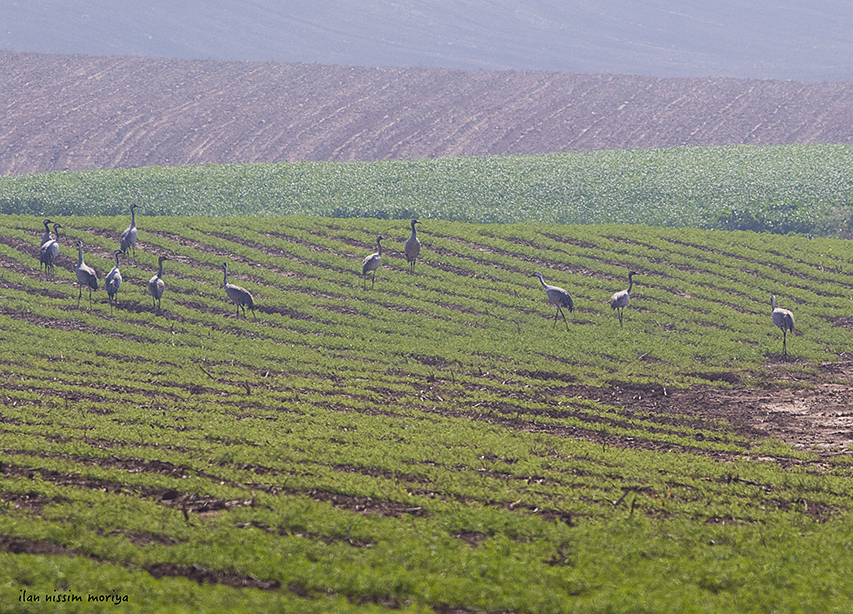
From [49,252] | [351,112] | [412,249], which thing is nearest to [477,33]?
[351,112]

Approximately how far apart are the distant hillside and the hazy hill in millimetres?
50559

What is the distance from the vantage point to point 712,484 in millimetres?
16750

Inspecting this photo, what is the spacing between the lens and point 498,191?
4784cm

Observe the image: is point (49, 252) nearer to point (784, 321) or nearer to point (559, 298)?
point (559, 298)

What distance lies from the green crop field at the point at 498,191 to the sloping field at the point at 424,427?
19.4 ft

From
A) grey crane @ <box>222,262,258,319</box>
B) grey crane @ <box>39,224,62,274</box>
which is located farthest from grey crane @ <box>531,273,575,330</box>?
grey crane @ <box>39,224,62,274</box>

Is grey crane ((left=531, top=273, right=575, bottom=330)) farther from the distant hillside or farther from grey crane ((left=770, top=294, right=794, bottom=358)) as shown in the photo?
the distant hillside

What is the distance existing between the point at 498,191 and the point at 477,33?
115447mm

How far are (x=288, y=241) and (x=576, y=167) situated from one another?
24.3 m

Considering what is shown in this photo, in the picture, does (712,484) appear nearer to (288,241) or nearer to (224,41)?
(288,241)

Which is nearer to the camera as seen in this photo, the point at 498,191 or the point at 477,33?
the point at 498,191

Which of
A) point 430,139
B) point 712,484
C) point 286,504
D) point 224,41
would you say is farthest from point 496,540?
point 224,41

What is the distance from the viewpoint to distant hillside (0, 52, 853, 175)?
64.8m

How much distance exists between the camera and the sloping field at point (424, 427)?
12.9m
